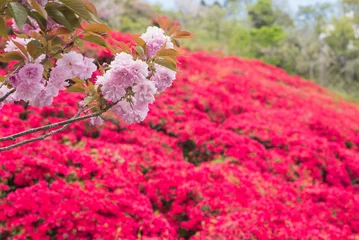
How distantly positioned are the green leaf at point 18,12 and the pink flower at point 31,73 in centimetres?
29

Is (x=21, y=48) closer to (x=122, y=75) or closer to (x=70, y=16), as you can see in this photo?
(x=70, y=16)

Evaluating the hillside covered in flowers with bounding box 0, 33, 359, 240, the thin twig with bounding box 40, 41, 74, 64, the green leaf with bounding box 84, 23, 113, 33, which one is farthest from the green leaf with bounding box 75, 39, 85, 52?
the hillside covered in flowers with bounding box 0, 33, 359, 240

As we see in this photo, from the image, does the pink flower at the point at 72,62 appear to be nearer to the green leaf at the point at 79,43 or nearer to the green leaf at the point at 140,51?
the green leaf at the point at 79,43

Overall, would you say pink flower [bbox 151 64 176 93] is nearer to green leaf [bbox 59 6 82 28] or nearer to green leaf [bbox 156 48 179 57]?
green leaf [bbox 156 48 179 57]

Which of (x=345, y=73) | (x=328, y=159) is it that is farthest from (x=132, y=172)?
(x=345, y=73)

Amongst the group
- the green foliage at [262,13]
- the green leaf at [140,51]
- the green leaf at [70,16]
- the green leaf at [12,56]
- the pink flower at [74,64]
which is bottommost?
the green leaf at [12,56]

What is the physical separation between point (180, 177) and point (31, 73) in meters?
3.83

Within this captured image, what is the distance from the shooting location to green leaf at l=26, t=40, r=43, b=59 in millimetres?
1689

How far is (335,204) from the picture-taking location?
5.82 metres

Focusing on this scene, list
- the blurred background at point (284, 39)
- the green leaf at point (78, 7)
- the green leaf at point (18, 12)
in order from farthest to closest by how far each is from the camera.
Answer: the blurred background at point (284, 39) → the green leaf at point (78, 7) → the green leaf at point (18, 12)

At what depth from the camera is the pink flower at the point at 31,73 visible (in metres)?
1.73

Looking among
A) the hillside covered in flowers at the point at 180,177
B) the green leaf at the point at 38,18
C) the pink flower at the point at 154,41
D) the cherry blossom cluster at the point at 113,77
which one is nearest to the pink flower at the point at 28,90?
the cherry blossom cluster at the point at 113,77

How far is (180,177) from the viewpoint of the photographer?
5.39 m

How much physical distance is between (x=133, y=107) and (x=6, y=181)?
3.09 metres
